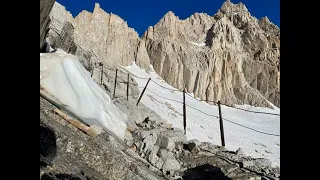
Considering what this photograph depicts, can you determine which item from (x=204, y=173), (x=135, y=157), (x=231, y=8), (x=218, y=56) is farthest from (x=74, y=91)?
(x=231, y=8)

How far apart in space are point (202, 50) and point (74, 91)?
141 feet

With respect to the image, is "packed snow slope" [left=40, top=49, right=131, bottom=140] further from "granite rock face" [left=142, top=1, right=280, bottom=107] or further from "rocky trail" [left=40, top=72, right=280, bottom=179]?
"granite rock face" [left=142, top=1, right=280, bottom=107]

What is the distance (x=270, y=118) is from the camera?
94.7ft

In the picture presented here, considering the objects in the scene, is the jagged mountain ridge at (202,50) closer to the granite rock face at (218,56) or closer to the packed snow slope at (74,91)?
the granite rock face at (218,56)

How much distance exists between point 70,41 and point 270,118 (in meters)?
17.4

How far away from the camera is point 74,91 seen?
7461mm

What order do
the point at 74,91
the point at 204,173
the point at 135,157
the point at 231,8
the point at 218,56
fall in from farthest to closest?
the point at 231,8, the point at 218,56, the point at 204,173, the point at 74,91, the point at 135,157

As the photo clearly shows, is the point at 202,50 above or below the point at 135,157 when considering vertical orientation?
above

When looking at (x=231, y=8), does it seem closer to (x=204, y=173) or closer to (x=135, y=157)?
(x=204, y=173)

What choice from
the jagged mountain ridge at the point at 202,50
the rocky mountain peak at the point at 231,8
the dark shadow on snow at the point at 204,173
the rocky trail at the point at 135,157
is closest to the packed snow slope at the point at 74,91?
the rocky trail at the point at 135,157

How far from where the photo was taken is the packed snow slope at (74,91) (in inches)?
274

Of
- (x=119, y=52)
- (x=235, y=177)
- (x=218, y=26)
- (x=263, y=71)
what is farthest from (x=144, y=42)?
(x=235, y=177)

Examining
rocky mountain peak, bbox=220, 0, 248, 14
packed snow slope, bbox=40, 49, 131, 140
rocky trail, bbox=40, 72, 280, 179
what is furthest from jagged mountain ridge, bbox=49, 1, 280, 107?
packed snow slope, bbox=40, 49, 131, 140
